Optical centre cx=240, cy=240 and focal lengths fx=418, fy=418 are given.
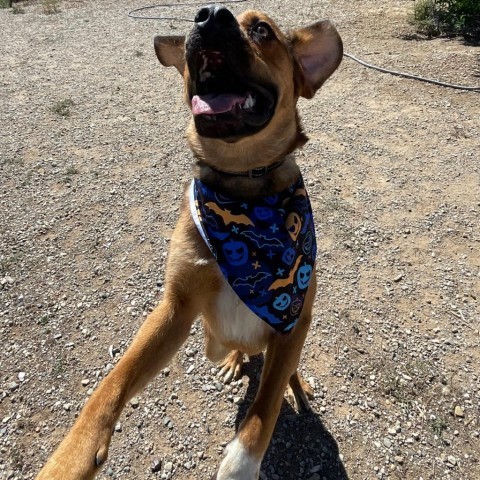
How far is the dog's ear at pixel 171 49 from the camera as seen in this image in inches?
124

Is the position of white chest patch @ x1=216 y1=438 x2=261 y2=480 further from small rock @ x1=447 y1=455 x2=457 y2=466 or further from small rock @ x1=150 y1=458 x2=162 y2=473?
small rock @ x1=447 y1=455 x2=457 y2=466

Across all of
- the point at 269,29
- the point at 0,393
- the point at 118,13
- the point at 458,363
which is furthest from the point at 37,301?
the point at 118,13

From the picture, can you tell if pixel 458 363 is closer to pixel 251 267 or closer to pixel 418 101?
pixel 251 267

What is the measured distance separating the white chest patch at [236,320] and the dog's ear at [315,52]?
159 centimetres

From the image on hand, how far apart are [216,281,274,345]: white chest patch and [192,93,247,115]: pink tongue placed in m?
1.05

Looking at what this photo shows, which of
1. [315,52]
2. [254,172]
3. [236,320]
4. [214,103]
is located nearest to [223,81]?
[214,103]

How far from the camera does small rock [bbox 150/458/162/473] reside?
117 inches

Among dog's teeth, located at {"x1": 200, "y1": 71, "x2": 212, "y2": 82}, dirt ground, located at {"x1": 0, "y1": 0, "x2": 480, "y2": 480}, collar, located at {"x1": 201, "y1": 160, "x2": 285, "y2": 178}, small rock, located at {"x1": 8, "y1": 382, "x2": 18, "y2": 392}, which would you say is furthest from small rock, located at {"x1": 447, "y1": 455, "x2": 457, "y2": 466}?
small rock, located at {"x1": 8, "y1": 382, "x2": 18, "y2": 392}

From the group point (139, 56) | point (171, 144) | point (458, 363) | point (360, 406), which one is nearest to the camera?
point (360, 406)

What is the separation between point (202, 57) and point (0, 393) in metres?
3.11

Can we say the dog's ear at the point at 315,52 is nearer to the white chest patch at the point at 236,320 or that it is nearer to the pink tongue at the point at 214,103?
the pink tongue at the point at 214,103

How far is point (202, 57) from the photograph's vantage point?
8.14 ft

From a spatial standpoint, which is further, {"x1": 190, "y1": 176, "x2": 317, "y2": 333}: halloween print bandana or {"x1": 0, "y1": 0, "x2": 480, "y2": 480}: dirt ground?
{"x1": 0, "y1": 0, "x2": 480, "y2": 480}: dirt ground

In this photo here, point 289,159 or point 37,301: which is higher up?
point 289,159
